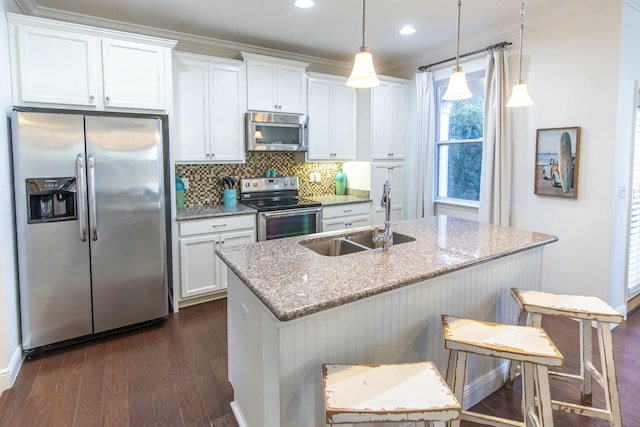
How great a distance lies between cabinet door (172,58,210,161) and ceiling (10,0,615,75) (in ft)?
1.40

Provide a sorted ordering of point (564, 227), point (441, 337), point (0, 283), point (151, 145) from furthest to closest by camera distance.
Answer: point (564, 227)
point (151, 145)
point (0, 283)
point (441, 337)

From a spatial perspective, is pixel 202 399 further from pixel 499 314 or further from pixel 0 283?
pixel 499 314

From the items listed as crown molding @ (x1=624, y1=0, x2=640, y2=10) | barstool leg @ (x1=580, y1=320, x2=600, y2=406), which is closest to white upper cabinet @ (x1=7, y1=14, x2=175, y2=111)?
barstool leg @ (x1=580, y1=320, x2=600, y2=406)

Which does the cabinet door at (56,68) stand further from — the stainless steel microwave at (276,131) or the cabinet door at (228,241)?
the cabinet door at (228,241)

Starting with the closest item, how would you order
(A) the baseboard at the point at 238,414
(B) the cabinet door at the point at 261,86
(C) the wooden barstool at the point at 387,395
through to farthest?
(C) the wooden barstool at the point at 387,395
(A) the baseboard at the point at 238,414
(B) the cabinet door at the point at 261,86

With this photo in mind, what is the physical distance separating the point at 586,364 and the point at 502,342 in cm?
99

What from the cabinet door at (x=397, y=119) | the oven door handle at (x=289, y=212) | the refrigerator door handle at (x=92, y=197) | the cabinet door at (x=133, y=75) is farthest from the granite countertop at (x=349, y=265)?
the cabinet door at (x=397, y=119)

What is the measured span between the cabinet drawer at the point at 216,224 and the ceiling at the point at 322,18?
184cm

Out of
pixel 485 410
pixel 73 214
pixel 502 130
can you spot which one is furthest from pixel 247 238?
pixel 502 130

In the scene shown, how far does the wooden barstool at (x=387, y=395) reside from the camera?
113cm

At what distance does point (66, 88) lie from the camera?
9.04 ft

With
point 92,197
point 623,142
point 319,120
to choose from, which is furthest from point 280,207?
point 623,142

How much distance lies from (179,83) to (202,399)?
9.07 feet

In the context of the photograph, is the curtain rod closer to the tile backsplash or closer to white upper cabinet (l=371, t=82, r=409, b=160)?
white upper cabinet (l=371, t=82, r=409, b=160)
